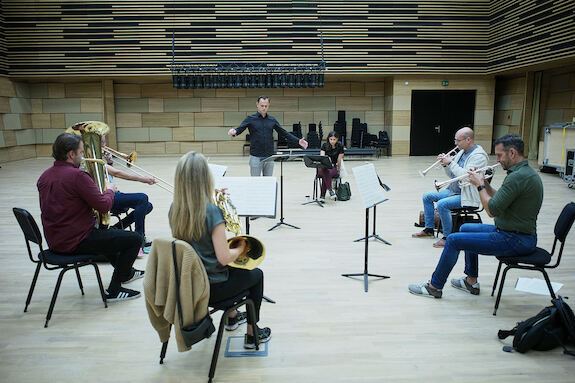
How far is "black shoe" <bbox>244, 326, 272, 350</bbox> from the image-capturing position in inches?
112

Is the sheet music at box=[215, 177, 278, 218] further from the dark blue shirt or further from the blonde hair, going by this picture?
the dark blue shirt

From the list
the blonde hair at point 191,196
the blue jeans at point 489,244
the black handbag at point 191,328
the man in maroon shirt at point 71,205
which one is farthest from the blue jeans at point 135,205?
the blue jeans at point 489,244

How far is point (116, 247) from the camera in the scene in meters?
3.43

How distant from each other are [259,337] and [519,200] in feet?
6.80

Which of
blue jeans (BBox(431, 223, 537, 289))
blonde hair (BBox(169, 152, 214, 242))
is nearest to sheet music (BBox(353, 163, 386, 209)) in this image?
blue jeans (BBox(431, 223, 537, 289))

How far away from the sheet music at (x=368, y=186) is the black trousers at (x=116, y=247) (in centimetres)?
188

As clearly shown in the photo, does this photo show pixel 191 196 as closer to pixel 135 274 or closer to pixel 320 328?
pixel 320 328

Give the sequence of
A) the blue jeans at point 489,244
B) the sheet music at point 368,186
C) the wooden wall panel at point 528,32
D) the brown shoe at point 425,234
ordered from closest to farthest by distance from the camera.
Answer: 1. the blue jeans at point 489,244
2. the sheet music at point 368,186
3. the brown shoe at point 425,234
4. the wooden wall panel at point 528,32

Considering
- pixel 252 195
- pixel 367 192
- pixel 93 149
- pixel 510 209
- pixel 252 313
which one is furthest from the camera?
pixel 93 149

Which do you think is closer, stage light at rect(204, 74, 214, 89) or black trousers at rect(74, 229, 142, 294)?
black trousers at rect(74, 229, 142, 294)

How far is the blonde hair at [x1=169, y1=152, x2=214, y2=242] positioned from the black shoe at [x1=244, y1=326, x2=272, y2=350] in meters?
0.86

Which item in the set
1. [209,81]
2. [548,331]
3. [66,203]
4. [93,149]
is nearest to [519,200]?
[548,331]

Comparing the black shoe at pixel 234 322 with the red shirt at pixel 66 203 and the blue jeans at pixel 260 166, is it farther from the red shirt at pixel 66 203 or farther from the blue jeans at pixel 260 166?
the blue jeans at pixel 260 166

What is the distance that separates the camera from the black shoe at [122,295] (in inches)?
142
